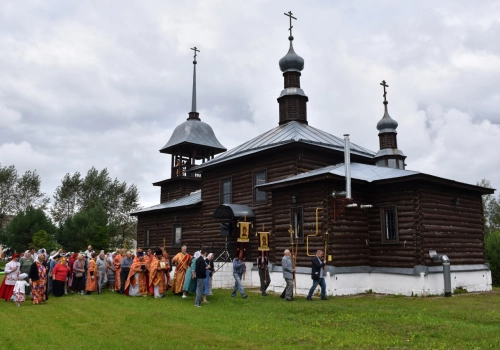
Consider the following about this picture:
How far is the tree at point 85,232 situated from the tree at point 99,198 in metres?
10.4

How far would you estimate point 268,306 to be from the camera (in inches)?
533

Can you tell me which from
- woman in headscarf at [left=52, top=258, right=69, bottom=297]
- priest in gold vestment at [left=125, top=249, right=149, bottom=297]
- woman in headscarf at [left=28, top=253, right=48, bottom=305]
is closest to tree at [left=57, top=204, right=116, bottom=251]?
woman in headscarf at [left=52, top=258, right=69, bottom=297]

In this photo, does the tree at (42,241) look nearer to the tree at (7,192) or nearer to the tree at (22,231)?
the tree at (22,231)

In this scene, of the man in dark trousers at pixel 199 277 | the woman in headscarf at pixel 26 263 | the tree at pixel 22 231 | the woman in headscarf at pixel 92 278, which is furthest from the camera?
the tree at pixel 22 231

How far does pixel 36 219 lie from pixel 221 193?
29.6 metres

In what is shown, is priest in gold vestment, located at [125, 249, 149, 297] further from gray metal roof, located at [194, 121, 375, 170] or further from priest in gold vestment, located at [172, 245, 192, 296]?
gray metal roof, located at [194, 121, 375, 170]

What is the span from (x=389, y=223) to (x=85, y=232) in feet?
114

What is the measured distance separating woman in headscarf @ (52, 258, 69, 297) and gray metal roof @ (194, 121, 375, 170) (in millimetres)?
9480

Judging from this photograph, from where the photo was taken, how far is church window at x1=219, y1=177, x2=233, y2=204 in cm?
2427

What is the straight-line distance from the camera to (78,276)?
58.1 feet

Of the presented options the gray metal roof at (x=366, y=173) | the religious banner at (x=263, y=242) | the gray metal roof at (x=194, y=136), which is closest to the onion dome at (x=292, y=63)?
the gray metal roof at (x=366, y=173)

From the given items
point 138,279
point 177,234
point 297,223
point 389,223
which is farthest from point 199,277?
point 177,234

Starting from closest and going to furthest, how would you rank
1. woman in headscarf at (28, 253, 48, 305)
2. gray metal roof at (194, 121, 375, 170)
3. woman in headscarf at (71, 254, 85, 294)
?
1. woman in headscarf at (28, 253, 48, 305)
2. woman in headscarf at (71, 254, 85, 294)
3. gray metal roof at (194, 121, 375, 170)

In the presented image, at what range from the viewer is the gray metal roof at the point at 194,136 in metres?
34.5
